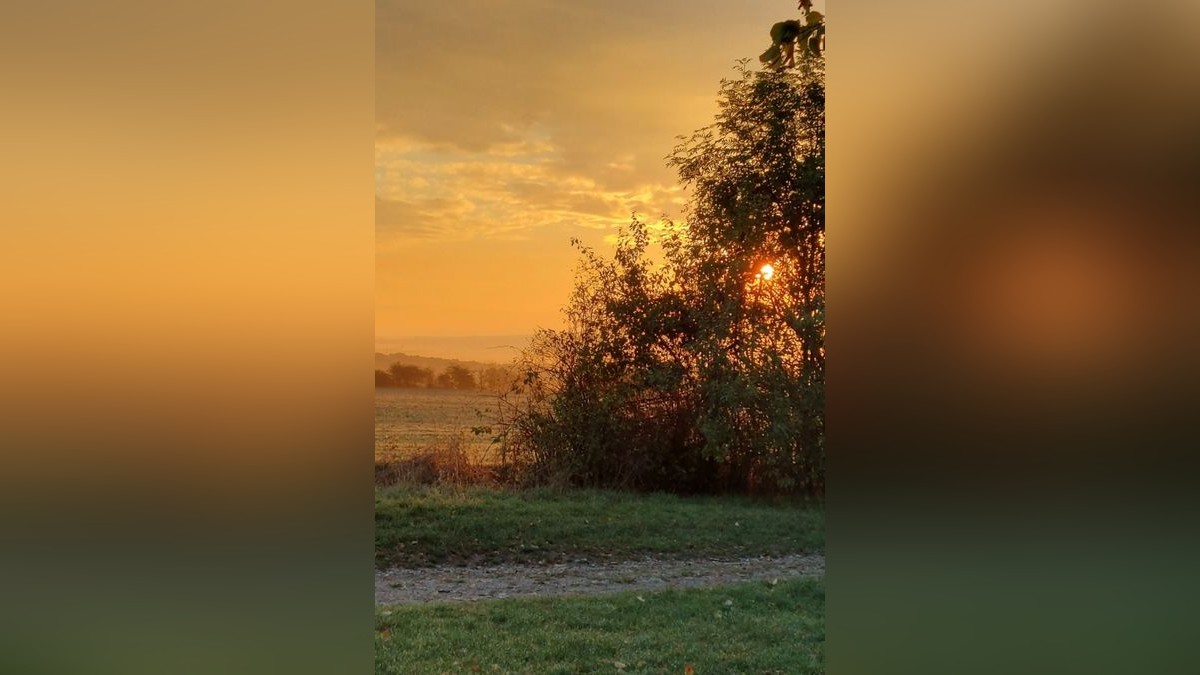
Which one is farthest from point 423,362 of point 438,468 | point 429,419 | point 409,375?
point 438,468

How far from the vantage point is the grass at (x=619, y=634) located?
4375 mm

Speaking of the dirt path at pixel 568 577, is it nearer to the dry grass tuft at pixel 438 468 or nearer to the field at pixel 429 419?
the dry grass tuft at pixel 438 468

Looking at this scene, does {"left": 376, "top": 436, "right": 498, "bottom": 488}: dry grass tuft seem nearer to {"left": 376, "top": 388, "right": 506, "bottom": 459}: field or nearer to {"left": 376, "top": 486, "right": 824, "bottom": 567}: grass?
{"left": 376, "top": 388, "right": 506, "bottom": 459}: field

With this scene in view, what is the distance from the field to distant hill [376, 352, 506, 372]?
0.73ft

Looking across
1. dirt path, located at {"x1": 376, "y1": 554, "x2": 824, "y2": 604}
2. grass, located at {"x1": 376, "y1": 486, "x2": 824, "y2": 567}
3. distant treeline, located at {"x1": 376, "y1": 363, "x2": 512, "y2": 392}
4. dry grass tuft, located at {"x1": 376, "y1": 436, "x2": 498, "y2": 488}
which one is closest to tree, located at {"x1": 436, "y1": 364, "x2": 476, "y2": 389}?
distant treeline, located at {"x1": 376, "y1": 363, "x2": 512, "y2": 392}

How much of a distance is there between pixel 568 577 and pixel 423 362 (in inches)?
83.0

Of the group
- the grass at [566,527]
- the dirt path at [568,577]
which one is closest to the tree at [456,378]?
the grass at [566,527]

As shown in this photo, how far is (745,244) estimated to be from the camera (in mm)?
8539
